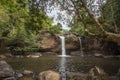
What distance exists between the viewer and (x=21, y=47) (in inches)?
1603

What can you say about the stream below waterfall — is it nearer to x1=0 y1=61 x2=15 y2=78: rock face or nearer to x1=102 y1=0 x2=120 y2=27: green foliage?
x1=0 y1=61 x2=15 y2=78: rock face

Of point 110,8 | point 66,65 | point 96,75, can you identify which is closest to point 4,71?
point 96,75

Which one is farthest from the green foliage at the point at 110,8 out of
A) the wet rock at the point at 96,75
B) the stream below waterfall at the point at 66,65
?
the stream below waterfall at the point at 66,65

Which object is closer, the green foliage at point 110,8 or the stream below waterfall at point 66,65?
the green foliage at point 110,8

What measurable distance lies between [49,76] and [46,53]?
26.3 m

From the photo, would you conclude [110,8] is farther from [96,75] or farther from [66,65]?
[66,65]

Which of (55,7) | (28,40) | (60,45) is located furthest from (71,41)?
(55,7)

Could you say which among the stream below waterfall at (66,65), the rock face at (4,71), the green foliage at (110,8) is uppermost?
the green foliage at (110,8)

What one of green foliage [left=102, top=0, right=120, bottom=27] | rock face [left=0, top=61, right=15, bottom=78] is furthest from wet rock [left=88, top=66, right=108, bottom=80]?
green foliage [left=102, top=0, right=120, bottom=27]

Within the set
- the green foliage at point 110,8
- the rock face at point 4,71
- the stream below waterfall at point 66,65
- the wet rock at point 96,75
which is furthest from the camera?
the stream below waterfall at point 66,65

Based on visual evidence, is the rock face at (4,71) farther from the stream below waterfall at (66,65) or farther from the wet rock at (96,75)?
the wet rock at (96,75)

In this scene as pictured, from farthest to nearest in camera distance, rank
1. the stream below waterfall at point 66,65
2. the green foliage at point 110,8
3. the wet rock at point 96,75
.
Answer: the stream below waterfall at point 66,65
the wet rock at point 96,75
the green foliage at point 110,8

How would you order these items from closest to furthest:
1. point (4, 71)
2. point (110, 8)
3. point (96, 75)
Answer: point (110, 8), point (4, 71), point (96, 75)

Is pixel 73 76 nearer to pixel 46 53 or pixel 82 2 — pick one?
pixel 82 2
